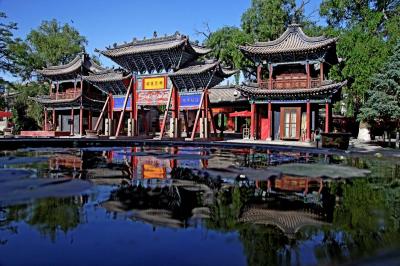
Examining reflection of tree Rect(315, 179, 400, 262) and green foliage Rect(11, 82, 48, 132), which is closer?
reflection of tree Rect(315, 179, 400, 262)

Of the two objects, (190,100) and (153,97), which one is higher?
(153,97)

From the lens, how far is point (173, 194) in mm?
6465

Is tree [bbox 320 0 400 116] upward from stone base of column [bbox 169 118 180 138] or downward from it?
upward

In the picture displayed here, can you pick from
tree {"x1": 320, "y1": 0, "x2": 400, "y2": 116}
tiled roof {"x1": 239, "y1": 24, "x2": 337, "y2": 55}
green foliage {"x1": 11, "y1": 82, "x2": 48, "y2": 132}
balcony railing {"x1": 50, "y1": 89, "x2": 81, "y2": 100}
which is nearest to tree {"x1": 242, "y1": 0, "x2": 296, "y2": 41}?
tree {"x1": 320, "y1": 0, "x2": 400, "y2": 116}

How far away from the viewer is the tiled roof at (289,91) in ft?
74.5

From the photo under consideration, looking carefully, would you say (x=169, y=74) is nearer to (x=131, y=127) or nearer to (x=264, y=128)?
(x=131, y=127)

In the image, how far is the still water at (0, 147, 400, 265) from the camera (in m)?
3.55

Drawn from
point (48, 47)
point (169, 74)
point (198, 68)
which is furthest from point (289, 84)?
point (48, 47)

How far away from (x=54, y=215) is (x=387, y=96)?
20478 mm

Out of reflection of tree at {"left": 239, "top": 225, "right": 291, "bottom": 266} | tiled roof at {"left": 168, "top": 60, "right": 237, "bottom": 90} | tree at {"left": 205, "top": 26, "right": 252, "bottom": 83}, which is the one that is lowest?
A: reflection of tree at {"left": 239, "top": 225, "right": 291, "bottom": 266}

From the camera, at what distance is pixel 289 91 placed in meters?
23.9

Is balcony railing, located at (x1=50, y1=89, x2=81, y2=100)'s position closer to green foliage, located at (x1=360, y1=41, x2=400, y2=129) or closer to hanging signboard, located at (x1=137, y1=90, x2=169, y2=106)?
hanging signboard, located at (x1=137, y1=90, x2=169, y2=106)

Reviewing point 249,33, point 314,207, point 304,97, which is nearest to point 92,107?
point 249,33

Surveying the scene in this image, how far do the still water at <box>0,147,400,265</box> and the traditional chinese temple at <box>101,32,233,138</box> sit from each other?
1707cm
